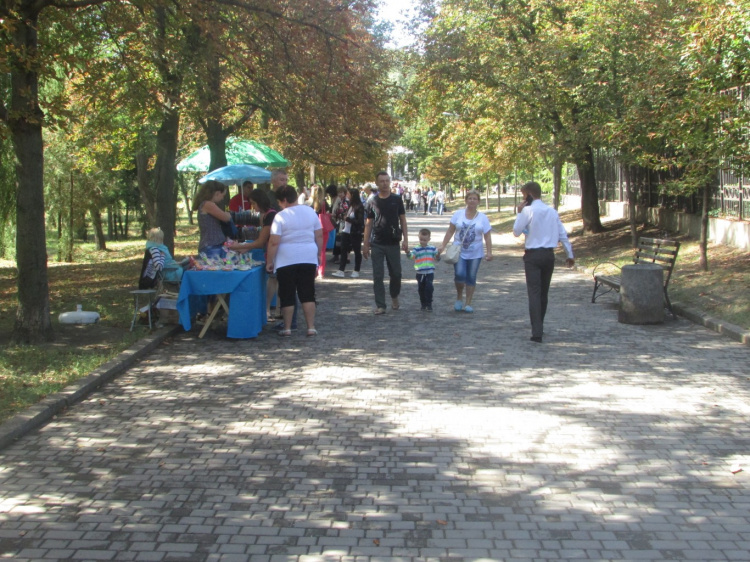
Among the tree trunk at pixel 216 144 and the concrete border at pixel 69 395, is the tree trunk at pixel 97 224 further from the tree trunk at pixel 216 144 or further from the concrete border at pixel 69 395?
the concrete border at pixel 69 395

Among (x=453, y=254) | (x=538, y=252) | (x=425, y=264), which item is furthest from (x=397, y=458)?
(x=425, y=264)

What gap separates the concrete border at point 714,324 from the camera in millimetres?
9710

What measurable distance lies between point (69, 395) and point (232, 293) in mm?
3140

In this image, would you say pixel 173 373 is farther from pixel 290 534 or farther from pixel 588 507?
pixel 588 507

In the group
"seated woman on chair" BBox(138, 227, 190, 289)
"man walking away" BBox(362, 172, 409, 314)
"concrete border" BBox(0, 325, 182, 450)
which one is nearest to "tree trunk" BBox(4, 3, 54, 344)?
"concrete border" BBox(0, 325, 182, 450)

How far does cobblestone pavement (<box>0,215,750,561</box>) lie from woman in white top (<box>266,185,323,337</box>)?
2.75 feet

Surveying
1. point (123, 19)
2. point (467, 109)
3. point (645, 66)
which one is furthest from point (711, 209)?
point (123, 19)

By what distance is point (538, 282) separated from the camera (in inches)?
384

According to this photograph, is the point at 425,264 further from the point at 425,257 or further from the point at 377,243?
the point at 377,243

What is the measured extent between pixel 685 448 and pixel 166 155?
1160cm

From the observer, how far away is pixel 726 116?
14469mm

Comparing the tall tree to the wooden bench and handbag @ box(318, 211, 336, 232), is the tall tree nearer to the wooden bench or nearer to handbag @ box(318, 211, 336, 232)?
the wooden bench

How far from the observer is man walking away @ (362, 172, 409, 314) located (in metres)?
11.7

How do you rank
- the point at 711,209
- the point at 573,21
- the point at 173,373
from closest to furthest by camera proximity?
the point at 173,373 → the point at 711,209 → the point at 573,21
